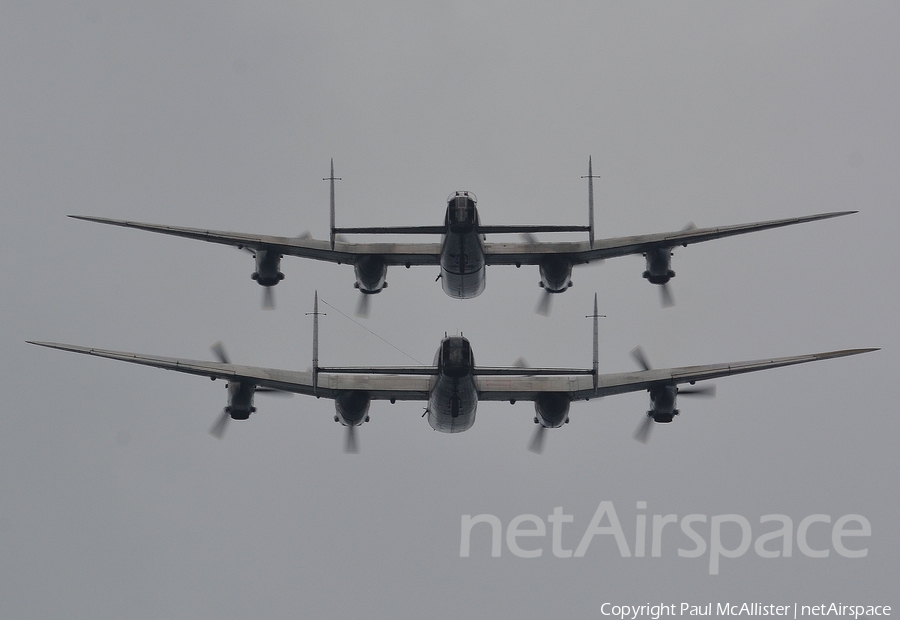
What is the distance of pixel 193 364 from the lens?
6506 cm

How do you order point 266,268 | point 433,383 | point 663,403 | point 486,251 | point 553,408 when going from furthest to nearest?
point 266,268
point 486,251
point 663,403
point 553,408
point 433,383

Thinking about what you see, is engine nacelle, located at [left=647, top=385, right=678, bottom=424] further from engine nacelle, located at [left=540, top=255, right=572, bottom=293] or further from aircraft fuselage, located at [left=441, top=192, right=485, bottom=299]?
aircraft fuselage, located at [left=441, top=192, right=485, bottom=299]

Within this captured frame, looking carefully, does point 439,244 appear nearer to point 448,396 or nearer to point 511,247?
point 511,247

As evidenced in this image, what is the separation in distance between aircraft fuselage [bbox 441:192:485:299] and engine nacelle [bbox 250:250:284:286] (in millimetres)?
9013

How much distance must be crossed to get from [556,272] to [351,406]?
13.2 m

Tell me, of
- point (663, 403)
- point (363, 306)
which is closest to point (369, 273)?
point (363, 306)

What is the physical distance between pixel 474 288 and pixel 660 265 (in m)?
9.74

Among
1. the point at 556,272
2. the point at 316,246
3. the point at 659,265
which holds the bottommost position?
the point at 556,272

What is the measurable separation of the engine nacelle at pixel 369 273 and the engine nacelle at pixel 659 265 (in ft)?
42.6

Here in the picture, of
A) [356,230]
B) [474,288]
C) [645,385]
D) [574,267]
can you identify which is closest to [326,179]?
[356,230]

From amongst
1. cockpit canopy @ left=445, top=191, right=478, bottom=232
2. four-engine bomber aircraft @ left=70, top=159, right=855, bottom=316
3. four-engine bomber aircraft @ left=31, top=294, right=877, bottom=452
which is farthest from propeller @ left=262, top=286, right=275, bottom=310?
cockpit canopy @ left=445, top=191, right=478, bottom=232

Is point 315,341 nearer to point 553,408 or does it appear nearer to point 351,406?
point 351,406

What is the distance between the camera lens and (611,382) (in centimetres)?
6662

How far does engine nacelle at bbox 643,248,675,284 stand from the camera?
72.2m
